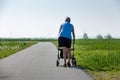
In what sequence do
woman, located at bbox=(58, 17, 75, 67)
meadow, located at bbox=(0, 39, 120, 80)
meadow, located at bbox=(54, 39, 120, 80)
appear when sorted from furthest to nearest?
woman, located at bbox=(58, 17, 75, 67) < meadow, located at bbox=(0, 39, 120, 80) < meadow, located at bbox=(54, 39, 120, 80)

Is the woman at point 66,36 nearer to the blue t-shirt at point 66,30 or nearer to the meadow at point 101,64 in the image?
the blue t-shirt at point 66,30

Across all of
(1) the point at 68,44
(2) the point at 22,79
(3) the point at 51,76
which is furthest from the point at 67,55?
(2) the point at 22,79

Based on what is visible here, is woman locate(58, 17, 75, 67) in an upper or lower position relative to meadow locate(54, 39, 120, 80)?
upper

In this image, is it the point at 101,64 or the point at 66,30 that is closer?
the point at 66,30

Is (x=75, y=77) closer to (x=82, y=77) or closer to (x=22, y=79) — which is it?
(x=82, y=77)

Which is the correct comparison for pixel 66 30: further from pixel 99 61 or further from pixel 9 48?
pixel 9 48

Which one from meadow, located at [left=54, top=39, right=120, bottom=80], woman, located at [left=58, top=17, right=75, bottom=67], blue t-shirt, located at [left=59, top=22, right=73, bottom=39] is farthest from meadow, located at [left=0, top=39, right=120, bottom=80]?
blue t-shirt, located at [left=59, top=22, right=73, bottom=39]

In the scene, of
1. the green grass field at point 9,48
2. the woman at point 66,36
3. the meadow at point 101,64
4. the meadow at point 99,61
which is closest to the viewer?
the meadow at point 101,64

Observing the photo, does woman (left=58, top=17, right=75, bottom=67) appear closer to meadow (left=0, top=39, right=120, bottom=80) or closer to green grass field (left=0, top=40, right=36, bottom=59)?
meadow (left=0, top=39, right=120, bottom=80)

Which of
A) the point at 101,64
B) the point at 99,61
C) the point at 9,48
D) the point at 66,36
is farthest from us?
the point at 9,48

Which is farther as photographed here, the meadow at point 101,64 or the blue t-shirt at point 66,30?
the blue t-shirt at point 66,30

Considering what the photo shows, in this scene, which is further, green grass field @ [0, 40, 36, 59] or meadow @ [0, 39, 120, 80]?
green grass field @ [0, 40, 36, 59]

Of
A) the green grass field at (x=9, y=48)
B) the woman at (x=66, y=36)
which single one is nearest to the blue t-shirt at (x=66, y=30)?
the woman at (x=66, y=36)

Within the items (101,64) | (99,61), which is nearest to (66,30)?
(101,64)
